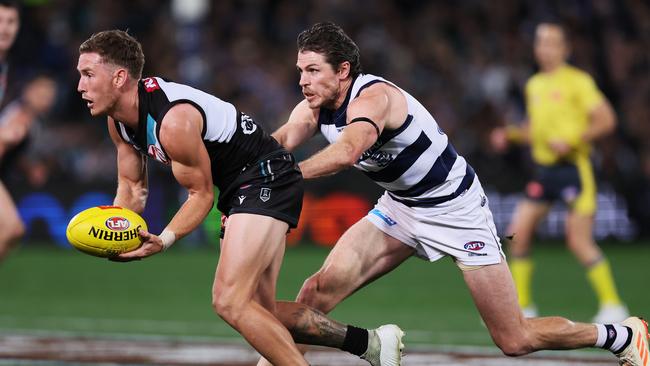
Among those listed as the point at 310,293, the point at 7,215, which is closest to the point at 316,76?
the point at 310,293

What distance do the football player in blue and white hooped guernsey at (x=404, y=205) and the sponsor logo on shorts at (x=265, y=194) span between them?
56 centimetres

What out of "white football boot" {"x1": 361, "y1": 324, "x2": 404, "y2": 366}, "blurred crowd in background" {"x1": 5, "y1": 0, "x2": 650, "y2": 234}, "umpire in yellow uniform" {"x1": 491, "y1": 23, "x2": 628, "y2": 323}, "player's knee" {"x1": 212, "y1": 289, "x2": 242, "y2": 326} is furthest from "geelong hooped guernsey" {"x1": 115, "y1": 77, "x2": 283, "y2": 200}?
"blurred crowd in background" {"x1": 5, "y1": 0, "x2": 650, "y2": 234}

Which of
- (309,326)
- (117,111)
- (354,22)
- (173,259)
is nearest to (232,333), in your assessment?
(309,326)

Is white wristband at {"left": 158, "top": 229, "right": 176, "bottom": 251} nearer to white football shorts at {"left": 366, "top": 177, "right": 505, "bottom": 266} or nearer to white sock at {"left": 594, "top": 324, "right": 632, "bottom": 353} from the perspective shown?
white football shorts at {"left": 366, "top": 177, "right": 505, "bottom": 266}

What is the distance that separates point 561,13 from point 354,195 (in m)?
6.48

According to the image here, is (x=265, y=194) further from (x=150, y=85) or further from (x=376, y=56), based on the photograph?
(x=376, y=56)

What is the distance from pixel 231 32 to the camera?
22.5 m

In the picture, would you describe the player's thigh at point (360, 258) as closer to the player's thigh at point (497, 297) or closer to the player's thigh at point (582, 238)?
the player's thigh at point (497, 297)

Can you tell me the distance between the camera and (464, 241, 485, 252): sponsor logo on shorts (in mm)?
7357

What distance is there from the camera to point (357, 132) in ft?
21.9

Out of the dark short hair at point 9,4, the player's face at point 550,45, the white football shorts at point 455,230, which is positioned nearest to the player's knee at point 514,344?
the white football shorts at point 455,230

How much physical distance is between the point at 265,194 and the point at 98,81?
1.14 metres

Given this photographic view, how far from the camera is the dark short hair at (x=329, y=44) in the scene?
7004mm

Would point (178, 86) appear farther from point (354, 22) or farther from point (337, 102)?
point (354, 22)
